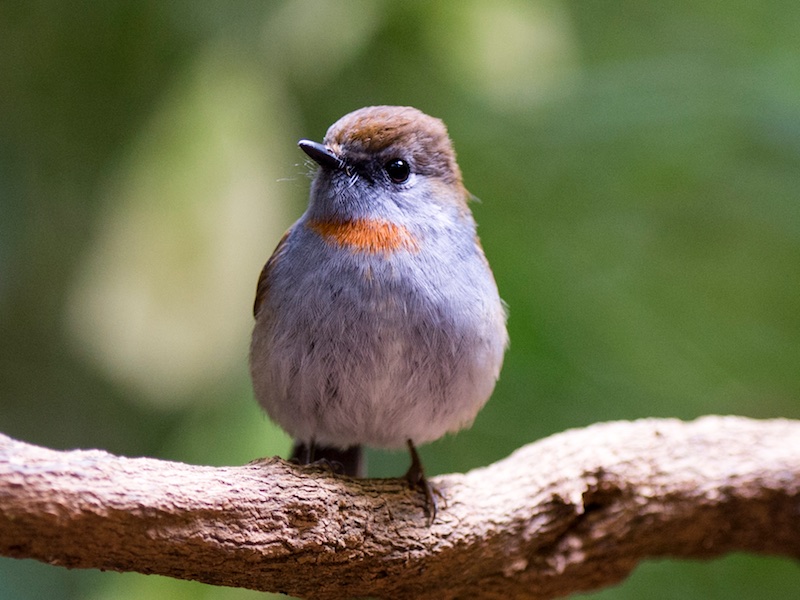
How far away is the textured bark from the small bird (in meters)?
0.24

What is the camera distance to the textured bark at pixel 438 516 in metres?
1.97

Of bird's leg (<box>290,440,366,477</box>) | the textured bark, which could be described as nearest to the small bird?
the textured bark

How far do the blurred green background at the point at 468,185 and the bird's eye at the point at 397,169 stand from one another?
1.00 meters

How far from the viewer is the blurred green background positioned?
3568 millimetres

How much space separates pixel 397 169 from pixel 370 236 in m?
0.26

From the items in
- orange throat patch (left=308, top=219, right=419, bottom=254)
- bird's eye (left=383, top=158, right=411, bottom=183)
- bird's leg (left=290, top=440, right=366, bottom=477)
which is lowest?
bird's leg (left=290, top=440, right=366, bottom=477)

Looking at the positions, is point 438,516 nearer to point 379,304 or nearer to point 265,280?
point 379,304

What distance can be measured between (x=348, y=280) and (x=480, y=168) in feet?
7.26

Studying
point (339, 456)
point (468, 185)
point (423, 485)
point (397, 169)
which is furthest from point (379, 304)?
point (468, 185)

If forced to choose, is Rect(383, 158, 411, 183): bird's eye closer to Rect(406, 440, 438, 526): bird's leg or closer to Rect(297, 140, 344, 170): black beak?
Rect(297, 140, 344, 170): black beak

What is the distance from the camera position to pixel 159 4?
4070mm

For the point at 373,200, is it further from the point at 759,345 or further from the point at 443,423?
the point at 759,345

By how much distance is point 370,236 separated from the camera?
2.68m

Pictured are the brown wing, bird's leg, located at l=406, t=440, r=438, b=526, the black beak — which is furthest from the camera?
the brown wing
